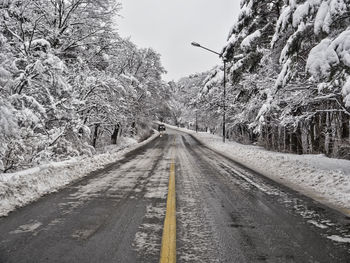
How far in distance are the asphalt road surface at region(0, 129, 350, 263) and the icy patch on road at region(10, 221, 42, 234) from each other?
0.01m

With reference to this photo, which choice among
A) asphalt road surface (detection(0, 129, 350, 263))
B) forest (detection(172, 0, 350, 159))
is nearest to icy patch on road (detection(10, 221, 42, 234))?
asphalt road surface (detection(0, 129, 350, 263))

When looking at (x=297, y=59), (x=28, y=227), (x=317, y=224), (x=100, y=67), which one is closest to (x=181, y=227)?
(x=317, y=224)

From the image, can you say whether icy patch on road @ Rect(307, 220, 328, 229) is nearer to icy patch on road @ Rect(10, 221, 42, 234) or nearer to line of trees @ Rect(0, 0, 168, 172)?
icy patch on road @ Rect(10, 221, 42, 234)

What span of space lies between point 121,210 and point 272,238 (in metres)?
2.52

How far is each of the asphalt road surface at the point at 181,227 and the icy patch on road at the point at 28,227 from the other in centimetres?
1

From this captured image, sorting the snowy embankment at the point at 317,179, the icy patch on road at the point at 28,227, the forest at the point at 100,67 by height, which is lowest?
the icy patch on road at the point at 28,227

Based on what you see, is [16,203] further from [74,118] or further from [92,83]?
[92,83]

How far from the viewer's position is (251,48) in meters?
Result: 10.8

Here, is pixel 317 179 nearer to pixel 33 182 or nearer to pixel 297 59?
pixel 297 59

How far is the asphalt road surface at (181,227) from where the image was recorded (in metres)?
2.88

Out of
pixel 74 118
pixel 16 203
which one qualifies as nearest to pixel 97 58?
pixel 74 118

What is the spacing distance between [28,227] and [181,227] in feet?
7.33

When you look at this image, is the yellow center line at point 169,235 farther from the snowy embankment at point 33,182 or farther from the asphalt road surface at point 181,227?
the snowy embankment at point 33,182

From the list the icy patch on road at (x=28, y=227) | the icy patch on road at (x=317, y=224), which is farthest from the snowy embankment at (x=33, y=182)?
the icy patch on road at (x=317, y=224)
